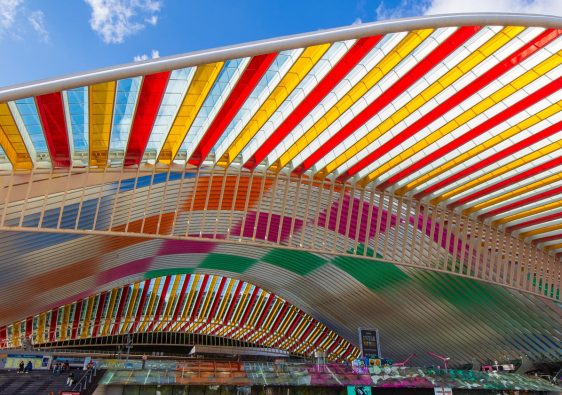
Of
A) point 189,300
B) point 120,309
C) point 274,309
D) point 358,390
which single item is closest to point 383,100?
point 358,390

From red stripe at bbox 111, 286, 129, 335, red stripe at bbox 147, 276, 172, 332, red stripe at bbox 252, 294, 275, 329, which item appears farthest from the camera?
red stripe at bbox 252, 294, 275, 329

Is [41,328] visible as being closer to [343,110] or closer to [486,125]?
[343,110]

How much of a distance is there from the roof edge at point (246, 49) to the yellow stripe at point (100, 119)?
2276 millimetres

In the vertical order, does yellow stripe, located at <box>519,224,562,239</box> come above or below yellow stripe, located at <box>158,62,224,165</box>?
below

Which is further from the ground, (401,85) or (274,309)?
(401,85)

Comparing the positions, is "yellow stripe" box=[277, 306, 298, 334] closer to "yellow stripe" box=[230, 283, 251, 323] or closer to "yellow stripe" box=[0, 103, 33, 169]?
"yellow stripe" box=[230, 283, 251, 323]

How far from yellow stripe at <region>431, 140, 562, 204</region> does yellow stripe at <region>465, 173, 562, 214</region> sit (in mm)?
1966

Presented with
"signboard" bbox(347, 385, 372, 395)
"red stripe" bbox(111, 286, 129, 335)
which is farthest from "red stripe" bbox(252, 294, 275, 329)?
"signboard" bbox(347, 385, 372, 395)

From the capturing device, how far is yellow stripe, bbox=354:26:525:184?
12.9 m

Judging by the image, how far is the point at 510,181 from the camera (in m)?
22.3

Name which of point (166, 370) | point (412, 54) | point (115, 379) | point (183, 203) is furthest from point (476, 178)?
point (115, 379)

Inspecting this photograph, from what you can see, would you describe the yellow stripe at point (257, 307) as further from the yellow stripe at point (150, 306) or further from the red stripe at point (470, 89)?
the red stripe at point (470, 89)

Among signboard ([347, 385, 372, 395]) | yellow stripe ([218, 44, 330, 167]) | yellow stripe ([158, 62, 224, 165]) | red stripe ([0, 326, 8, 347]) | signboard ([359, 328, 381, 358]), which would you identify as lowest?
signboard ([347, 385, 372, 395])

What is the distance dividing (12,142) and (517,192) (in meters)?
21.6
